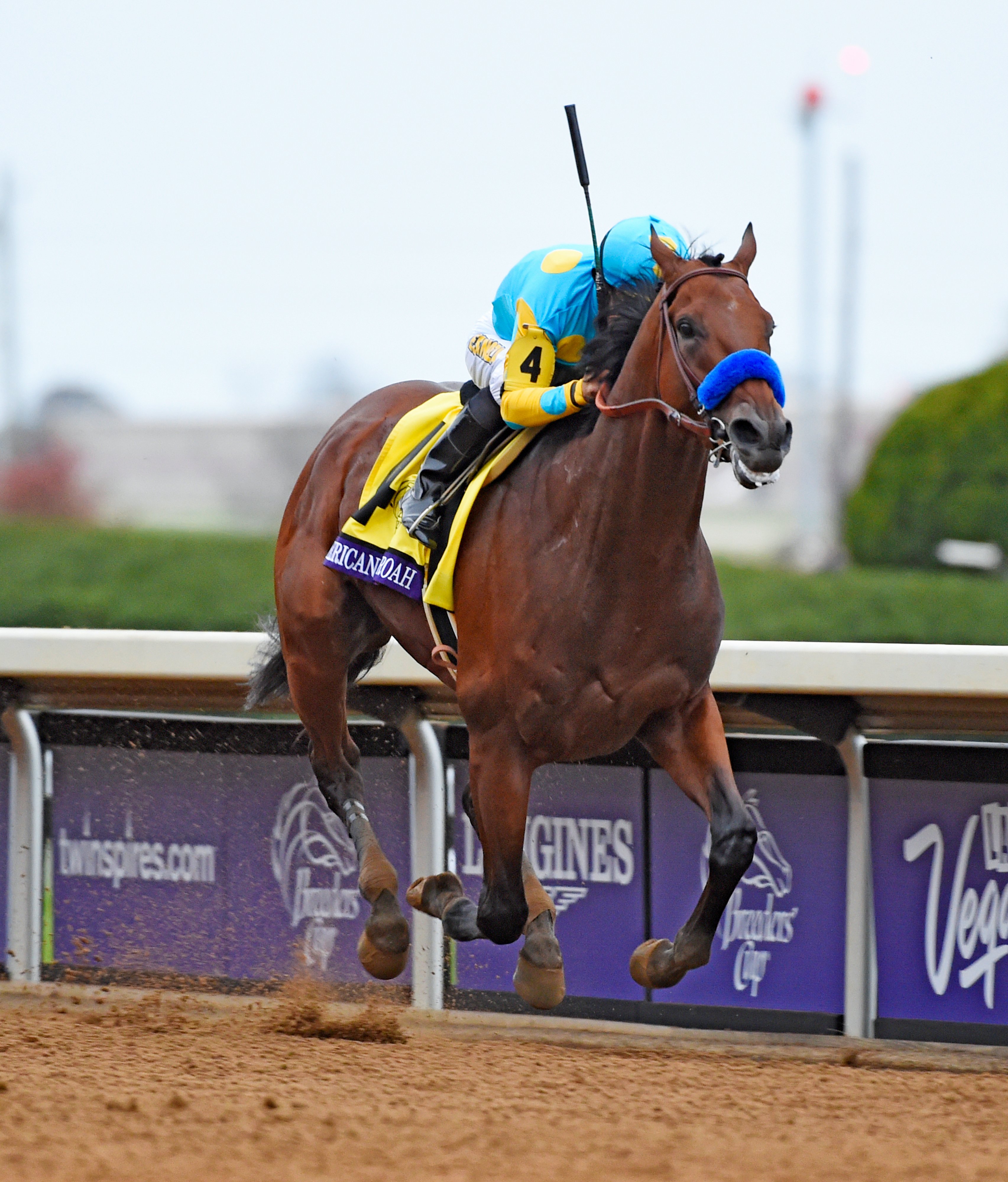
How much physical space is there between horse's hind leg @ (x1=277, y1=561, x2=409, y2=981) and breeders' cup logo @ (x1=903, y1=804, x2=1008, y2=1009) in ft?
4.92

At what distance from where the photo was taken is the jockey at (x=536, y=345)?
3.79 m

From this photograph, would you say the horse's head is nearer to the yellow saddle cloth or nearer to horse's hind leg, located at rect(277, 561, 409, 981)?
the yellow saddle cloth

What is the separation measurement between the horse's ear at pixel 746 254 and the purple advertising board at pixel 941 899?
1.88 m

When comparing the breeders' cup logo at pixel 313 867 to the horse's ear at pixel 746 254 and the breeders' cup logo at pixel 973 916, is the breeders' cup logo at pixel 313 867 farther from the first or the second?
the horse's ear at pixel 746 254

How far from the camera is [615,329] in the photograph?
12.1 ft

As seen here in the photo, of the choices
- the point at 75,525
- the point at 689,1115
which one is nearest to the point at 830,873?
the point at 689,1115

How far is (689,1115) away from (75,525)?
17.3 m

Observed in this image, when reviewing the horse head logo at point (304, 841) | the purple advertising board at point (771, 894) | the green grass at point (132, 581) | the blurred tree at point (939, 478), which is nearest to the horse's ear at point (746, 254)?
the purple advertising board at point (771, 894)

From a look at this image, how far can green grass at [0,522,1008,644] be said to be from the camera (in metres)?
12.0

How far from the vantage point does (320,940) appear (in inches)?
214

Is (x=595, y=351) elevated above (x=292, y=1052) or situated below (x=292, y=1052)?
above

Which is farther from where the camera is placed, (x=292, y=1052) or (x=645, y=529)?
(x=292, y=1052)

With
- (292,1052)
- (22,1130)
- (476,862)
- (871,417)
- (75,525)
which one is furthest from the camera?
(871,417)

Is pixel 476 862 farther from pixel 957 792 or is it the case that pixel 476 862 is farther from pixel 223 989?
pixel 957 792
